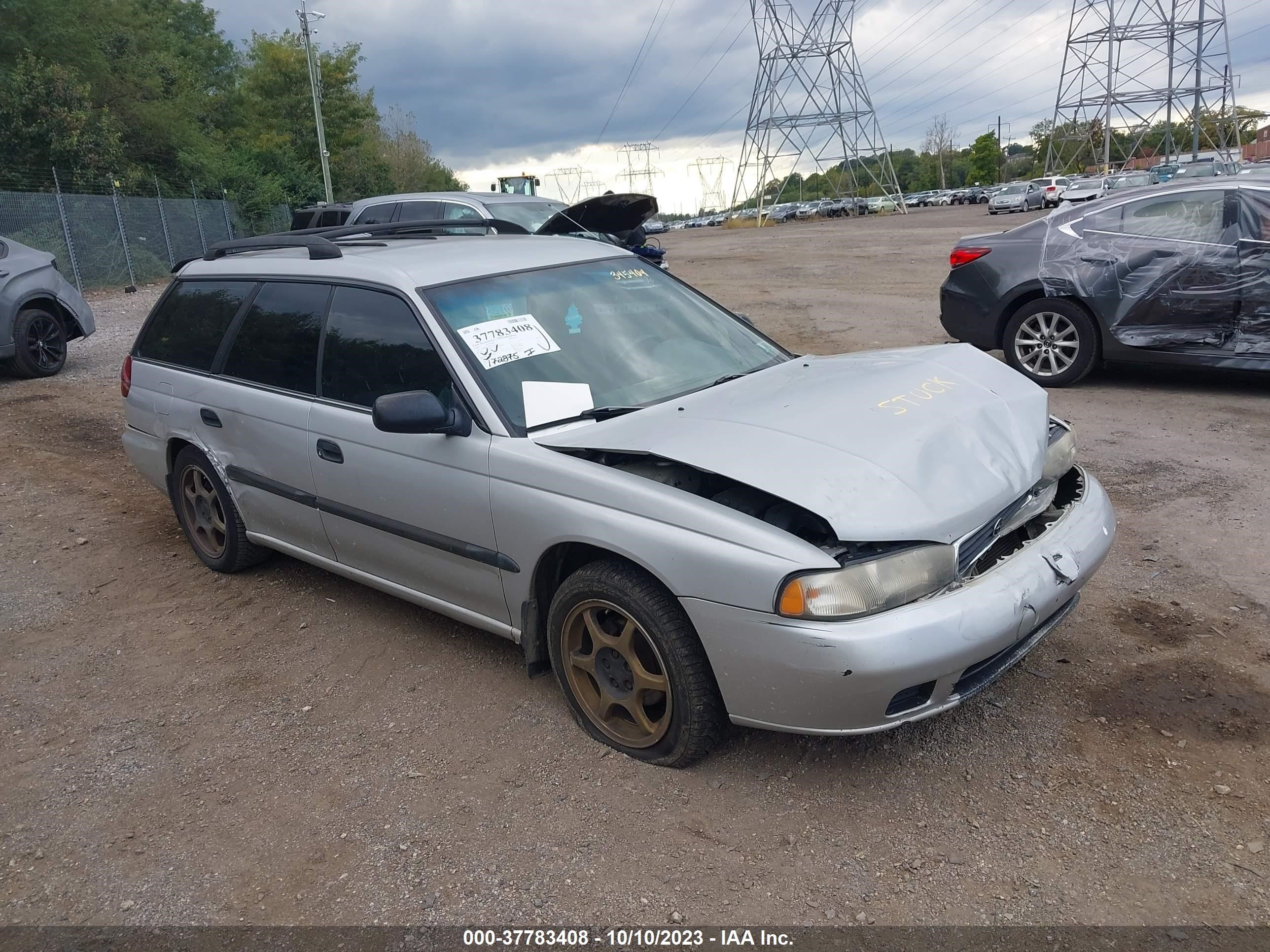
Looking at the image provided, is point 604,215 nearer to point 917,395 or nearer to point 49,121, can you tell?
point 917,395

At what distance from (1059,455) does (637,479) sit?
1675 mm

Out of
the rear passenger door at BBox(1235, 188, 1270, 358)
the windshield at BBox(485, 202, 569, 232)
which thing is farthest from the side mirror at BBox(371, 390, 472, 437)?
the windshield at BBox(485, 202, 569, 232)

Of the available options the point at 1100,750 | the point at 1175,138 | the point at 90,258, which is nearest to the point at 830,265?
the point at 90,258

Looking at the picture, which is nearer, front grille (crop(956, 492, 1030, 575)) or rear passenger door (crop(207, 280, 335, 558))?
front grille (crop(956, 492, 1030, 575))

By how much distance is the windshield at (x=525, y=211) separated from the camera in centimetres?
1180

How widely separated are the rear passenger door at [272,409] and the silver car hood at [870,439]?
143cm

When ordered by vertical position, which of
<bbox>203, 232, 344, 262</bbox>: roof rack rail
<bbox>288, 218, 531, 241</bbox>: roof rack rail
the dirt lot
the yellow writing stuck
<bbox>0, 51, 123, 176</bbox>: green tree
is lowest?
the dirt lot

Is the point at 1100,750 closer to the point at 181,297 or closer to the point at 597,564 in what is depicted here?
the point at 597,564

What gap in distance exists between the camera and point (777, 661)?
268cm

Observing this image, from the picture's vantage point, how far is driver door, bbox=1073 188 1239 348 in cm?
705

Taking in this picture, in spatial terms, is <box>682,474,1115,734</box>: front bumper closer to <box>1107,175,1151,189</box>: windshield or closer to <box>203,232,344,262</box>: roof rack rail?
<box>203,232,344,262</box>: roof rack rail

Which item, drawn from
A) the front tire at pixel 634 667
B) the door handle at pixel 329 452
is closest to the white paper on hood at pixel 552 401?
the front tire at pixel 634 667

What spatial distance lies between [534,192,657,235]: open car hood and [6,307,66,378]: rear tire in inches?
301

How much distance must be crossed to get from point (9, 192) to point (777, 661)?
22.9 m
